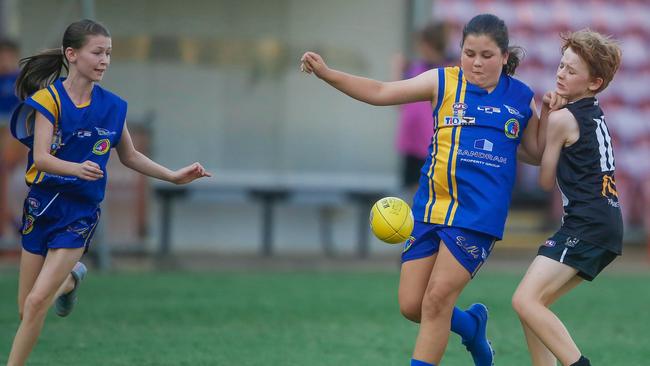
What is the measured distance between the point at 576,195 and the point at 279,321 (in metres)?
3.33

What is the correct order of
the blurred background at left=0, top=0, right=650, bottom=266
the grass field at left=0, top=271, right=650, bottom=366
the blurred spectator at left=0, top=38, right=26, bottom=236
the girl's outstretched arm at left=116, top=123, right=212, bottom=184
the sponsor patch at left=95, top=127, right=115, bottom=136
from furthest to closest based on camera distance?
the blurred background at left=0, top=0, right=650, bottom=266
the blurred spectator at left=0, top=38, right=26, bottom=236
the grass field at left=0, top=271, right=650, bottom=366
the girl's outstretched arm at left=116, top=123, right=212, bottom=184
the sponsor patch at left=95, top=127, right=115, bottom=136

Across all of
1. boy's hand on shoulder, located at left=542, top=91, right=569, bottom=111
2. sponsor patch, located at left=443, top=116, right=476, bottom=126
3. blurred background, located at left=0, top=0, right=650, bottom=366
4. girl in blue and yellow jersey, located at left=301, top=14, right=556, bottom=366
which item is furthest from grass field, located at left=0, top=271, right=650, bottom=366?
boy's hand on shoulder, located at left=542, top=91, right=569, bottom=111

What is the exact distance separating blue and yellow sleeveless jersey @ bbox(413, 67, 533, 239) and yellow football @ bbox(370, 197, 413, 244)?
0.12 meters

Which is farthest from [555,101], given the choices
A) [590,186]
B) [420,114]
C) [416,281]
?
[420,114]

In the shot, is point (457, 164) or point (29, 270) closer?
point (457, 164)

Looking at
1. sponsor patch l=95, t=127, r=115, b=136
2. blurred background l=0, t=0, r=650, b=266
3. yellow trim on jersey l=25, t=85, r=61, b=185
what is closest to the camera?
yellow trim on jersey l=25, t=85, r=61, b=185

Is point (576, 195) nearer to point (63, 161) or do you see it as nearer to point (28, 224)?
point (63, 161)

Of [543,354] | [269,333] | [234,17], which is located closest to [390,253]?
[234,17]

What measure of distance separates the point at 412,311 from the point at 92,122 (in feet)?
6.26

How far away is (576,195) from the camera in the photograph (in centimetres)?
574

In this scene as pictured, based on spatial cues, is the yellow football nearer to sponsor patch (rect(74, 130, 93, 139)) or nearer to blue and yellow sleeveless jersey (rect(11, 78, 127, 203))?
blue and yellow sleeveless jersey (rect(11, 78, 127, 203))

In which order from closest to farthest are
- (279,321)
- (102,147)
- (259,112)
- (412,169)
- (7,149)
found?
1. (102,147)
2. (279,321)
3. (412,169)
4. (7,149)
5. (259,112)

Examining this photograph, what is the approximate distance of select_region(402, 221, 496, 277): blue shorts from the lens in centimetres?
572

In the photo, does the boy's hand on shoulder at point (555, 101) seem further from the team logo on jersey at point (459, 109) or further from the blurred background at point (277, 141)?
the blurred background at point (277, 141)
